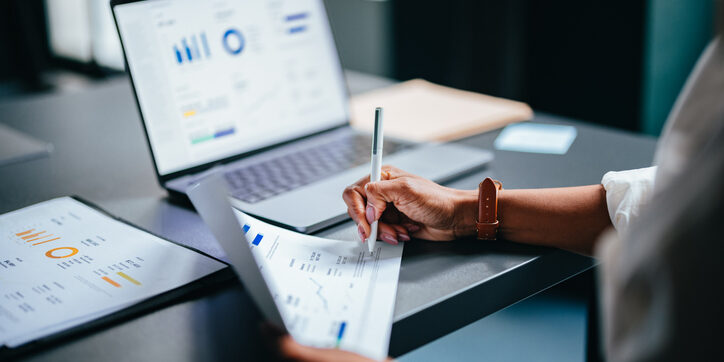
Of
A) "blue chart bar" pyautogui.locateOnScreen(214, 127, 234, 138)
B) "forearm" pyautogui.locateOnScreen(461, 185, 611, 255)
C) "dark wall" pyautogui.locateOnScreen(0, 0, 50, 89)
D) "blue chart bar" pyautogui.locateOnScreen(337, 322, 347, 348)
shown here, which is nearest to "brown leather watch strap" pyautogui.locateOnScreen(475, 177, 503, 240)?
"forearm" pyautogui.locateOnScreen(461, 185, 611, 255)

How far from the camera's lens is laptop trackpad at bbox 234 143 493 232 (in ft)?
2.75

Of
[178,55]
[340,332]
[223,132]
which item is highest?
[178,55]

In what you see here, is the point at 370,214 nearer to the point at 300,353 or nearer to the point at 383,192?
the point at 383,192

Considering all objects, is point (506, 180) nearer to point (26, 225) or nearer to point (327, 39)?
point (327, 39)

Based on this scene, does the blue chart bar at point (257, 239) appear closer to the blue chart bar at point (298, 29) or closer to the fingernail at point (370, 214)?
the fingernail at point (370, 214)

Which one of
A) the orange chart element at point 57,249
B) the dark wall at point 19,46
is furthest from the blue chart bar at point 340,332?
the dark wall at point 19,46

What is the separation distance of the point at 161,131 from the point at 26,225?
0.24 m

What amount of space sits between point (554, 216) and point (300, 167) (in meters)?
0.44

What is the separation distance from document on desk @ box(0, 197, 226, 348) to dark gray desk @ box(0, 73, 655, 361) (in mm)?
26

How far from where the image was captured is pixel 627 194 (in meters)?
0.76

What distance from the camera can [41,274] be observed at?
27.2 inches

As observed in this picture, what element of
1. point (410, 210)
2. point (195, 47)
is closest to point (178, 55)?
point (195, 47)

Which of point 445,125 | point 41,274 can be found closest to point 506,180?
point 445,125

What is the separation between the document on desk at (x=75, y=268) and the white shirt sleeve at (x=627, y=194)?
1.64ft
